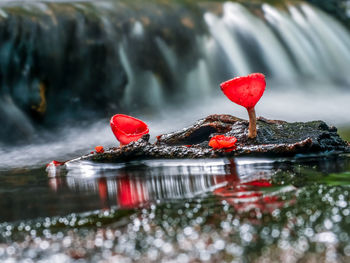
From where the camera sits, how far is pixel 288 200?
1751 millimetres

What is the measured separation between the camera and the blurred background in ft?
21.1

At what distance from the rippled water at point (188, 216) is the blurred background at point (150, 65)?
2.77 metres

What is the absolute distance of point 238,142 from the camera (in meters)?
3.05

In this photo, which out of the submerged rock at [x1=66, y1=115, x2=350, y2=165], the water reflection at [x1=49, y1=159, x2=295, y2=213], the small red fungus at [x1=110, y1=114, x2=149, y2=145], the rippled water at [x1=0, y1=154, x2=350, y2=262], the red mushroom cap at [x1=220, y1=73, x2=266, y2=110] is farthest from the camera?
the small red fungus at [x1=110, y1=114, x2=149, y2=145]

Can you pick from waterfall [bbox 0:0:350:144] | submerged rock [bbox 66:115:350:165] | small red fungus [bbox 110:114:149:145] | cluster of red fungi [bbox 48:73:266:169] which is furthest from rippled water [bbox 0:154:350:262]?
waterfall [bbox 0:0:350:144]

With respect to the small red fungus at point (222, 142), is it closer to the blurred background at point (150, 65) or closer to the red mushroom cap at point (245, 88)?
the red mushroom cap at point (245, 88)

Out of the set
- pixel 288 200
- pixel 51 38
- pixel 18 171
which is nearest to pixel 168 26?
pixel 51 38

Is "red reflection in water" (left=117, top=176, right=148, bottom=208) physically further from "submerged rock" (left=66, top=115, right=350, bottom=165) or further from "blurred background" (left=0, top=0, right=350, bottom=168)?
"blurred background" (left=0, top=0, right=350, bottom=168)

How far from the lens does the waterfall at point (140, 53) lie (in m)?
6.62

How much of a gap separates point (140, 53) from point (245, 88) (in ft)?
17.4

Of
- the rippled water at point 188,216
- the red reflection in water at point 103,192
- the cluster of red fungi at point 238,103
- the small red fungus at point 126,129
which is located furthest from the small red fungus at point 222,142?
the red reflection in water at point 103,192

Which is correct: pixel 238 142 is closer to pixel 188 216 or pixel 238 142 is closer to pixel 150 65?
pixel 188 216

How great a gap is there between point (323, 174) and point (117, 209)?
1.16m

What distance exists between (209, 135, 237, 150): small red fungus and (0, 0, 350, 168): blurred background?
2430 millimetres
